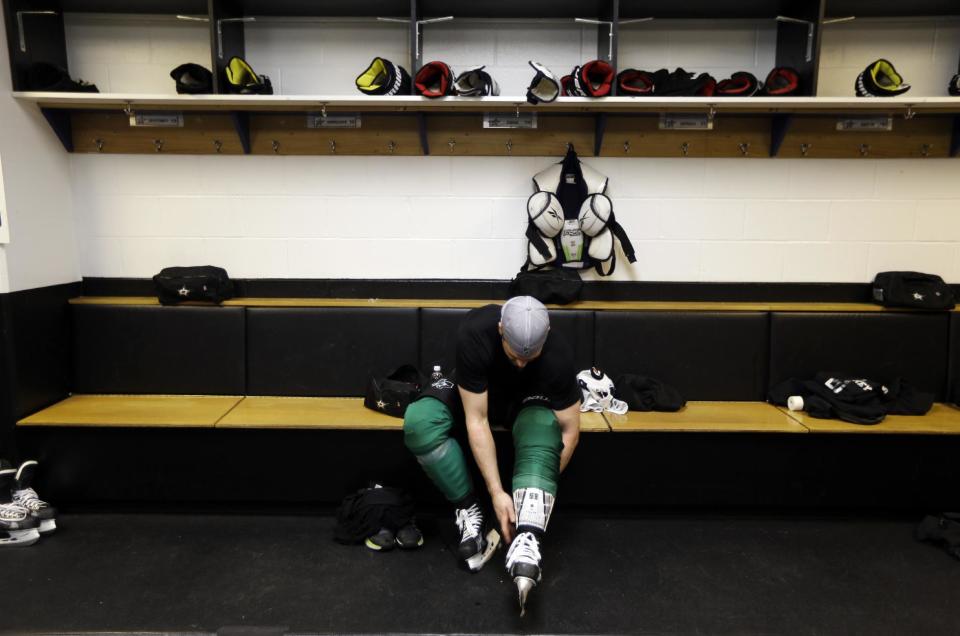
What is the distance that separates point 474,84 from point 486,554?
1.92 metres

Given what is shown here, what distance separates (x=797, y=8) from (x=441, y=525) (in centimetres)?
275

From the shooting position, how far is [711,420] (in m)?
2.63

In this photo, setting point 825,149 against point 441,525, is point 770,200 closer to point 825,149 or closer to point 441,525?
point 825,149

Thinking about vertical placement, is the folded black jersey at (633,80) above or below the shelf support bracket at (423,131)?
above

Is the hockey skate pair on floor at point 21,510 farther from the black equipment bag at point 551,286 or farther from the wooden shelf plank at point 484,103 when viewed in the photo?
the black equipment bag at point 551,286

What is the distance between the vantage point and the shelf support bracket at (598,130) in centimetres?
294

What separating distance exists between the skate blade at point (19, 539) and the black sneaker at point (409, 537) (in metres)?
1.40

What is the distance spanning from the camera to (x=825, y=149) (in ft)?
10.00

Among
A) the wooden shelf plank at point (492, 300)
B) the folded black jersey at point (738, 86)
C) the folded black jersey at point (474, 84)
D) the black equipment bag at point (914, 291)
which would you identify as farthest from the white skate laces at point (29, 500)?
the black equipment bag at point (914, 291)

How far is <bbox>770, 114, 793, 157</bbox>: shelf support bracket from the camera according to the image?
294 centimetres

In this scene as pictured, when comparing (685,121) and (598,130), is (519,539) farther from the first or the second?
(685,121)

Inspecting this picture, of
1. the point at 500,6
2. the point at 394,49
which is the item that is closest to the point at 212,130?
the point at 394,49

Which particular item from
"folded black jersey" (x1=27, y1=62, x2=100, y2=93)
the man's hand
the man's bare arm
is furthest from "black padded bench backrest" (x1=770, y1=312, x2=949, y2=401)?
"folded black jersey" (x1=27, y1=62, x2=100, y2=93)

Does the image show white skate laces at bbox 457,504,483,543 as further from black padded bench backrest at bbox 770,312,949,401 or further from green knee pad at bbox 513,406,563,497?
black padded bench backrest at bbox 770,312,949,401
